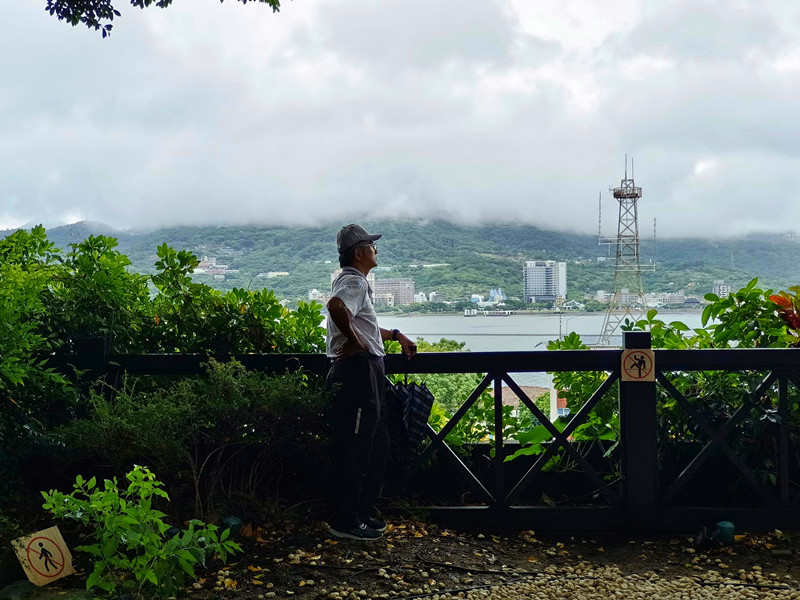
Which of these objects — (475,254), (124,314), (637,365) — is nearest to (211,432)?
(124,314)

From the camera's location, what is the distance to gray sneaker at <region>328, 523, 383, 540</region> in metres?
2.93

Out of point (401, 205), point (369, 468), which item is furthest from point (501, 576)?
point (401, 205)

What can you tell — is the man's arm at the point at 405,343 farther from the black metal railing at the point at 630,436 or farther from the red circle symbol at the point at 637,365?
the red circle symbol at the point at 637,365

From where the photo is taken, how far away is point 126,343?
370 centimetres

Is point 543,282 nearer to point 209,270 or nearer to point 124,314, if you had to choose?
point 209,270

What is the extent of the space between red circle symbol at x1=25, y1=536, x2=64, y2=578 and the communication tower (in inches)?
156

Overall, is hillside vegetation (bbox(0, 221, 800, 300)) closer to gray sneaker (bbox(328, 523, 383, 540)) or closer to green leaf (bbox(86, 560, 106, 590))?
gray sneaker (bbox(328, 523, 383, 540))

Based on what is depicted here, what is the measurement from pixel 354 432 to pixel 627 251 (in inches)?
179

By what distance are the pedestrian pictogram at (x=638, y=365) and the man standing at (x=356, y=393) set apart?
1103 mm

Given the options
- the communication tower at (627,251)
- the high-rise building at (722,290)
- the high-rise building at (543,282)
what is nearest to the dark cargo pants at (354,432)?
the high-rise building at (722,290)

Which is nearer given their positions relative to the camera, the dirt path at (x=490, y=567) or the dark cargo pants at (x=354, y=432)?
the dirt path at (x=490, y=567)

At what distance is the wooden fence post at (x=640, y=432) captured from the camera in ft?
10.9

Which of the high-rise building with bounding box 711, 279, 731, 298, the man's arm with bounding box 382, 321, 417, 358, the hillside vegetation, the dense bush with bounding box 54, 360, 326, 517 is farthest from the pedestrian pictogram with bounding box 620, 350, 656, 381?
the hillside vegetation

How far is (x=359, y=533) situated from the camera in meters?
2.94
